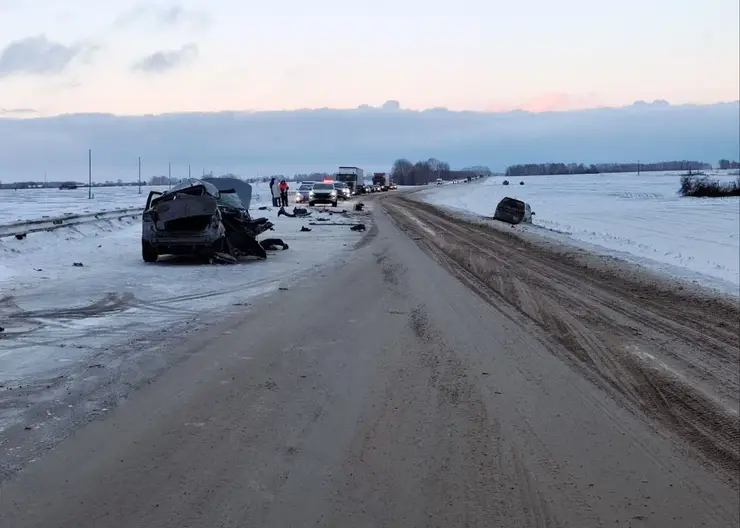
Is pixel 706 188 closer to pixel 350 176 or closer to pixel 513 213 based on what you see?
pixel 513 213

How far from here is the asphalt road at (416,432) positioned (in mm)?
4062

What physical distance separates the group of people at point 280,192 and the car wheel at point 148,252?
1053 inches

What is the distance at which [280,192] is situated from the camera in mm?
43938

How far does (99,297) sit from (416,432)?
302 inches

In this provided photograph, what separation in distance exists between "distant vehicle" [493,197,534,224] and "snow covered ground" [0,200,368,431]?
13474 millimetres

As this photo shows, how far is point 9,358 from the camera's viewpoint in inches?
287

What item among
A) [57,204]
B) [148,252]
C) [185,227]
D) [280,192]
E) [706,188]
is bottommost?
[148,252]

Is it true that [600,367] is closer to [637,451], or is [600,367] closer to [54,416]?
[637,451]

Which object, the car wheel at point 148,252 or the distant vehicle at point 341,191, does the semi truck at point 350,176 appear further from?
the car wheel at point 148,252

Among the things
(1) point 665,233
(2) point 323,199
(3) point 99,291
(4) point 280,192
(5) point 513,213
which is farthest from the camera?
(2) point 323,199

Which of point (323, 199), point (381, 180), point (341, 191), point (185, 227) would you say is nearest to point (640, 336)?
point (185, 227)

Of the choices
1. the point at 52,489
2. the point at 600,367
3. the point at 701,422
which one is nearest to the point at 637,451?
the point at 701,422

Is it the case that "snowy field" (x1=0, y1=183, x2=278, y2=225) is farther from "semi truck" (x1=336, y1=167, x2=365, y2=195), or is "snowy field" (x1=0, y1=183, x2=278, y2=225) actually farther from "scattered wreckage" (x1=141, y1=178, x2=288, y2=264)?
"semi truck" (x1=336, y1=167, x2=365, y2=195)

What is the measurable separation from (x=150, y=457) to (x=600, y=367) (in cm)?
461
